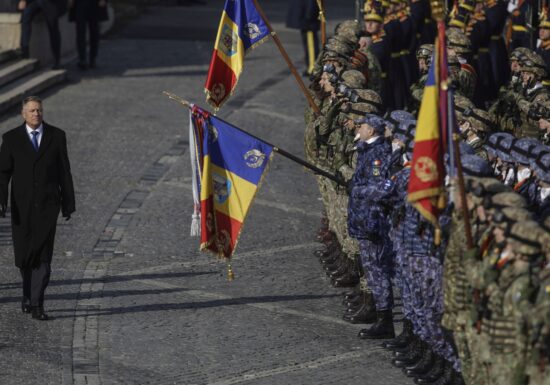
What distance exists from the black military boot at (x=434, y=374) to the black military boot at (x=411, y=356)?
0.27 m

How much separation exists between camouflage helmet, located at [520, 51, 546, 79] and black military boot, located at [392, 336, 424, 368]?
5123 mm

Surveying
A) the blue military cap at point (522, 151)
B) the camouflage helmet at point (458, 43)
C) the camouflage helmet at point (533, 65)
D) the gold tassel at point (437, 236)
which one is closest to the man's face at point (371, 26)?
the camouflage helmet at point (458, 43)

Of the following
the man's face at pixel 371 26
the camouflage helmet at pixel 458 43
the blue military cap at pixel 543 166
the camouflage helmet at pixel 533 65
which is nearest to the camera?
the blue military cap at pixel 543 166

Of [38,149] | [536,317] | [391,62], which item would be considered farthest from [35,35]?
[536,317]

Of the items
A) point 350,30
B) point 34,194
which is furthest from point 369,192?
point 350,30

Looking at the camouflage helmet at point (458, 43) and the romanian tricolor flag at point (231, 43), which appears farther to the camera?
the camouflage helmet at point (458, 43)

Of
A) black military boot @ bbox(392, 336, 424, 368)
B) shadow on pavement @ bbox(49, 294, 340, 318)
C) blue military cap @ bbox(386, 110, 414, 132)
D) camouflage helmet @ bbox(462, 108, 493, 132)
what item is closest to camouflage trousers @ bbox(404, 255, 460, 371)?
black military boot @ bbox(392, 336, 424, 368)

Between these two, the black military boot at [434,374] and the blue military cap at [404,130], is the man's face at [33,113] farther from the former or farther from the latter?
the black military boot at [434,374]

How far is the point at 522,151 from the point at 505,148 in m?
0.24

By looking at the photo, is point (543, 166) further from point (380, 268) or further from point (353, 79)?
point (353, 79)

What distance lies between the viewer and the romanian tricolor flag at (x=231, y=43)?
15.8 m

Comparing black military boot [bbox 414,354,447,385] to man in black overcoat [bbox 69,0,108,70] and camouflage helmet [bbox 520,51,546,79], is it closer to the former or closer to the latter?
camouflage helmet [bbox 520,51,546,79]

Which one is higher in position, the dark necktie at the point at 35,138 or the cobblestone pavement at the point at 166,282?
the dark necktie at the point at 35,138

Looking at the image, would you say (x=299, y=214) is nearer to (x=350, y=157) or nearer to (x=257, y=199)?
(x=257, y=199)
